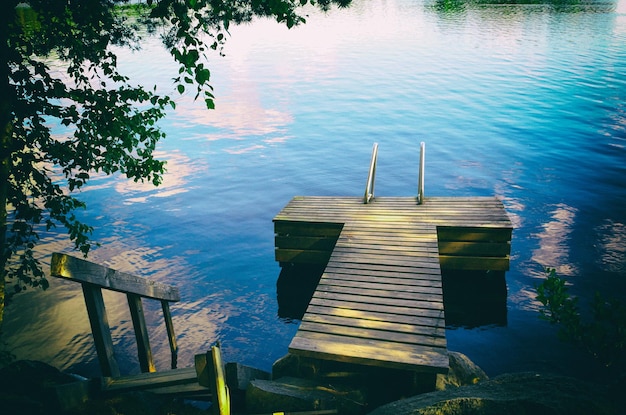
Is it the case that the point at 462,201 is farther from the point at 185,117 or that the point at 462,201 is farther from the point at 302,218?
the point at 185,117

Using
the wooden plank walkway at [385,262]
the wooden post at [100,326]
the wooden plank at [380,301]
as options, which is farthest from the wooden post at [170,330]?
the wooden plank at [380,301]

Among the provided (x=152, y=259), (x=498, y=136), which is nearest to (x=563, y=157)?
(x=498, y=136)

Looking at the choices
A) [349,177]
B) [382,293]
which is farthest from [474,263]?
[349,177]

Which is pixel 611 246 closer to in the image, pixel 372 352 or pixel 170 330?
pixel 372 352

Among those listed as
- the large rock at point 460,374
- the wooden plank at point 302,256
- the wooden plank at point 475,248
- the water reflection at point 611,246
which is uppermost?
the wooden plank at point 475,248

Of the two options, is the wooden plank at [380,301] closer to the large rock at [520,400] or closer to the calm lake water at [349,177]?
the calm lake water at [349,177]

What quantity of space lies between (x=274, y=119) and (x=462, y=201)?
15472 millimetres

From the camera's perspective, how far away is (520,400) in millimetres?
3467

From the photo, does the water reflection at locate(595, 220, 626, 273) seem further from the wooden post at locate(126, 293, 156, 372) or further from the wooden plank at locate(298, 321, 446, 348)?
the wooden post at locate(126, 293, 156, 372)

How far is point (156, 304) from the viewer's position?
9227 millimetres

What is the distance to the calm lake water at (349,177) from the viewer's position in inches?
330

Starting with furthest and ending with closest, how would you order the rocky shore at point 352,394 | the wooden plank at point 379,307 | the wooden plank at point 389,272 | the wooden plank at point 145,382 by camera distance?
the wooden plank at point 389,272 → the wooden plank at point 379,307 → the wooden plank at point 145,382 → the rocky shore at point 352,394

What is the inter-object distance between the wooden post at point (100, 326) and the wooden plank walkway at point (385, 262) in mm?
2090

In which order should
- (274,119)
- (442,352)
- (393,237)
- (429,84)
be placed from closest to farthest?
(442,352), (393,237), (274,119), (429,84)
